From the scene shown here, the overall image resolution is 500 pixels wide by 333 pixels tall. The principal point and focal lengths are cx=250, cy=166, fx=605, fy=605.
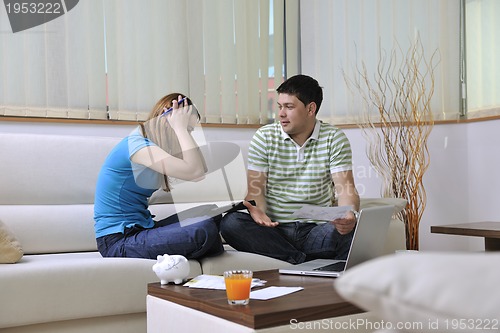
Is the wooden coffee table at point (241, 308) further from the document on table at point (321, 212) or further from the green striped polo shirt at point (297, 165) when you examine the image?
the green striped polo shirt at point (297, 165)

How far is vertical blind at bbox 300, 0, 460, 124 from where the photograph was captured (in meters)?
3.93

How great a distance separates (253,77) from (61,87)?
1.25 meters

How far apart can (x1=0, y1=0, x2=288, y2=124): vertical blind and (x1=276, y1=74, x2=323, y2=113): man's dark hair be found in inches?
34.4

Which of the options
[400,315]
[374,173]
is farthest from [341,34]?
[400,315]

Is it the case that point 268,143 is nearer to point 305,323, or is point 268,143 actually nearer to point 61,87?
point 61,87

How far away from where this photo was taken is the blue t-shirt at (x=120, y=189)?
8.02 ft

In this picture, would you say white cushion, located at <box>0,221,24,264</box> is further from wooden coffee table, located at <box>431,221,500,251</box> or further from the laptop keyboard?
wooden coffee table, located at <box>431,221,500,251</box>

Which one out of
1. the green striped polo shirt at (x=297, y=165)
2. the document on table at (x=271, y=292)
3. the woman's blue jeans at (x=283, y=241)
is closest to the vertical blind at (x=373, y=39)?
the green striped polo shirt at (x=297, y=165)

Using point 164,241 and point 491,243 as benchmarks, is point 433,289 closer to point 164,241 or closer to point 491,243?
point 164,241

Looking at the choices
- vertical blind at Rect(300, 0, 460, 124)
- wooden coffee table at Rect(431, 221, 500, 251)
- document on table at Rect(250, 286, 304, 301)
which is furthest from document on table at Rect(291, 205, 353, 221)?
vertical blind at Rect(300, 0, 460, 124)

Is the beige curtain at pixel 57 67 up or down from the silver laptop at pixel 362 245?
up

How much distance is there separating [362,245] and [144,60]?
77.2 inches

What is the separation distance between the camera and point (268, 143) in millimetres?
2910

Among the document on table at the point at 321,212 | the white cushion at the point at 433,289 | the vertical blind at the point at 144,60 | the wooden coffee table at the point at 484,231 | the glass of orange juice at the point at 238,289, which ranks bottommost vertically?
the wooden coffee table at the point at 484,231
